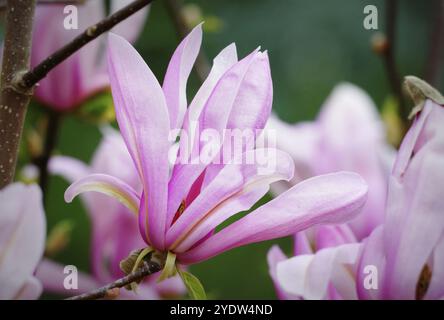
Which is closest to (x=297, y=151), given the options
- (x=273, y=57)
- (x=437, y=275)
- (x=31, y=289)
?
(x=437, y=275)

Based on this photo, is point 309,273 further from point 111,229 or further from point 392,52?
point 392,52

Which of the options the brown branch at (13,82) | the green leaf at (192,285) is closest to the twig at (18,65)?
the brown branch at (13,82)

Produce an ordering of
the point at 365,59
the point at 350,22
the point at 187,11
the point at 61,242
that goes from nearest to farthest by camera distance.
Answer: the point at 61,242 → the point at 187,11 → the point at 350,22 → the point at 365,59

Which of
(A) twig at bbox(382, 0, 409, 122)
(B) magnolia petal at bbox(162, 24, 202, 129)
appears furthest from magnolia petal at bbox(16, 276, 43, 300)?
(A) twig at bbox(382, 0, 409, 122)

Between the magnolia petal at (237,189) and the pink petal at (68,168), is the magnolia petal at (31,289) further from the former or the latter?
the pink petal at (68,168)

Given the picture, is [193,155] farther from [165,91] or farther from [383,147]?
[383,147]

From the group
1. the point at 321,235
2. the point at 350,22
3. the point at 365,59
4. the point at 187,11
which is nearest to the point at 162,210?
the point at 321,235

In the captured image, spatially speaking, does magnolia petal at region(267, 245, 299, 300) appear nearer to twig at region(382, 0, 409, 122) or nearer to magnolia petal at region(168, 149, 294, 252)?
magnolia petal at region(168, 149, 294, 252)
